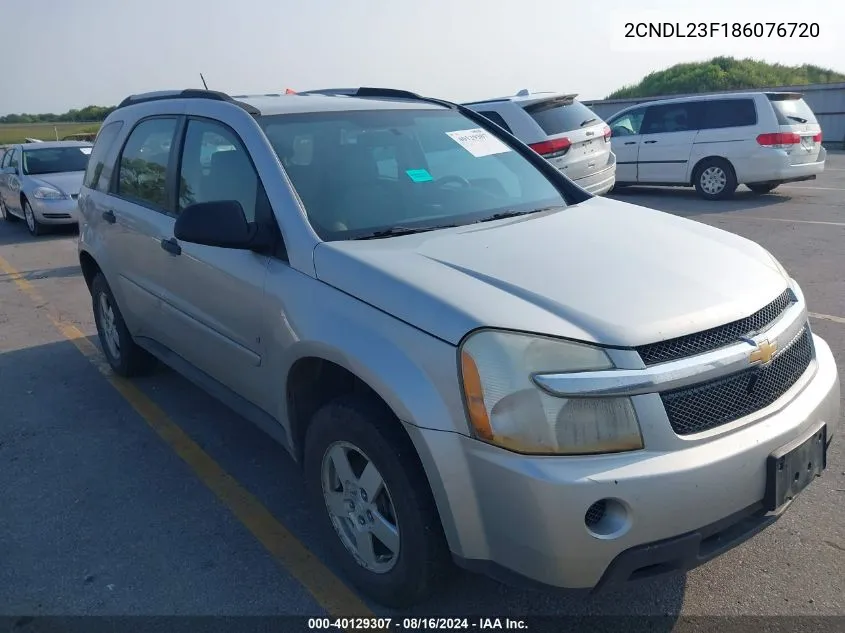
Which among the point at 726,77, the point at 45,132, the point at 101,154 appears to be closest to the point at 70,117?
the point at 45,132

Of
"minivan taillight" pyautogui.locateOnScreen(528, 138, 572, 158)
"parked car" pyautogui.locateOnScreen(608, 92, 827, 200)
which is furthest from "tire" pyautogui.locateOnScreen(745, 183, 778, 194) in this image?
"minivan taillight" pyautogui.locateOnScreen(528, 138, 572, 158)

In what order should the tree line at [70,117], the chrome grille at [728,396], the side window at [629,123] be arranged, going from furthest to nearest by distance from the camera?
the tree line at [70,117]
the side window at [629,123]
the chrome grille at [728,396]

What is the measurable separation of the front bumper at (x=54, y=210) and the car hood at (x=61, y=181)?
0.20 meters

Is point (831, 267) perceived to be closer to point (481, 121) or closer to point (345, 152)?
point (481, 121)

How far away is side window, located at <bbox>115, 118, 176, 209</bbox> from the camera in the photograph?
13.6 feet

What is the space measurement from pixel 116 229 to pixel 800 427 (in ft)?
12.6

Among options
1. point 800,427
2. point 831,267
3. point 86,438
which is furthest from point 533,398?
point 831,267

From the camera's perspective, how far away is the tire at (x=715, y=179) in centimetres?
1234

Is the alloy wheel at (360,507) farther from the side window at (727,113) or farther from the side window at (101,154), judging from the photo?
the side window at (727,113)

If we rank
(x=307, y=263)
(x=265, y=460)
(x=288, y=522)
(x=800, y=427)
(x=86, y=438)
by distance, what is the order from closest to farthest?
(x=800, y=427), (x=307, y=263), (x=288, y=522), (x=265, y=460), (x=86, y=438)

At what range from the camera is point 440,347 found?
2.31 meters

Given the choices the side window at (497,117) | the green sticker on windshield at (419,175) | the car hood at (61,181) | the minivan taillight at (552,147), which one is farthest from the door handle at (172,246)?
the car hood at (61,181)

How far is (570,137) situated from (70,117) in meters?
49.2

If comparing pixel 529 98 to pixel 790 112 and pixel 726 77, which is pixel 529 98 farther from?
pixel 726 77
